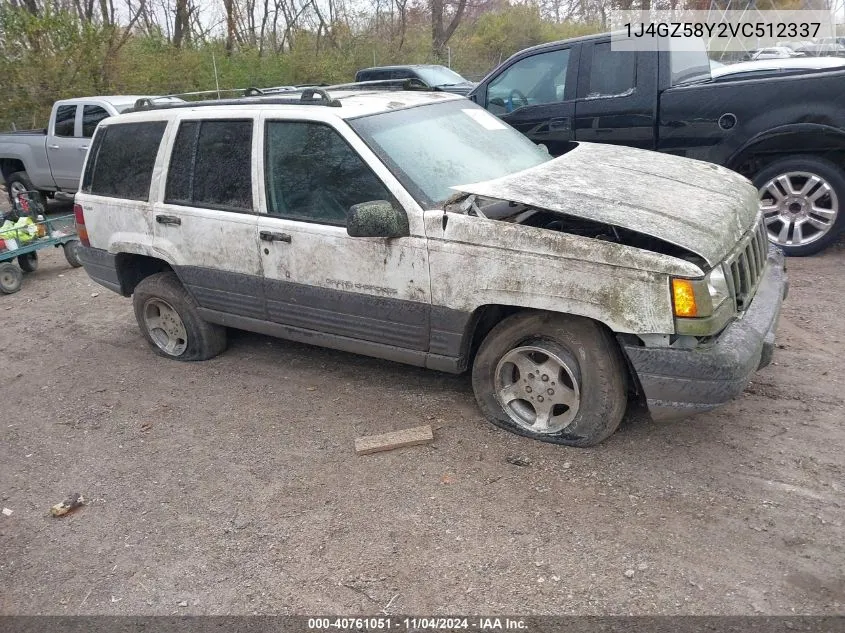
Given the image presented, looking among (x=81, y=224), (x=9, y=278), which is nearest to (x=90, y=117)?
(x=9, y=278)

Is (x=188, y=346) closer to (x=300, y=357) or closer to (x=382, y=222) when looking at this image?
(x=300, y=357)

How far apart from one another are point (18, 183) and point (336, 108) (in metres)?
9.52

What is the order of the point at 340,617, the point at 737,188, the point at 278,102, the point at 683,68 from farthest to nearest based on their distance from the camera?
the point at 683,68, the point at 278,102, the point at 737,188, the point at 340,617

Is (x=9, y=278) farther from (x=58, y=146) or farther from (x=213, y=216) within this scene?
(x=213, y=216)

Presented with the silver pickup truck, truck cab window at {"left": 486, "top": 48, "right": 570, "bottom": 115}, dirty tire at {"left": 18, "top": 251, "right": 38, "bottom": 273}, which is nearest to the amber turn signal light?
truck cab window at {"left": 486, "top": 48, "right": 570, "bottom": 115}

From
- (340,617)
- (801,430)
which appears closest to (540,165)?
(801,430)

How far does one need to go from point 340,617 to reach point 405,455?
1.15 meters

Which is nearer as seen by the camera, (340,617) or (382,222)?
(340,617)

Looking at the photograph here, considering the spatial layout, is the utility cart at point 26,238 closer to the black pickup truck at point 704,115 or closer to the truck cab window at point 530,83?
the truck cab window at point 530,83

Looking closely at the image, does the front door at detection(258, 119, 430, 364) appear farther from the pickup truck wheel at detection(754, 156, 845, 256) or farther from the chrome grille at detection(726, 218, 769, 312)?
the pickup truck wheel at detection(754, 156, 845, 256)

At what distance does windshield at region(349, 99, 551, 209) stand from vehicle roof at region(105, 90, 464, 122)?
78 mm

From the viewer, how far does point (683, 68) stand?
22.2 ft

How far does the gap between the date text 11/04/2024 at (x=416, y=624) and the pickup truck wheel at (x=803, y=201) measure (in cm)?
470

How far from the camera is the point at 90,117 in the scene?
33.3ft
